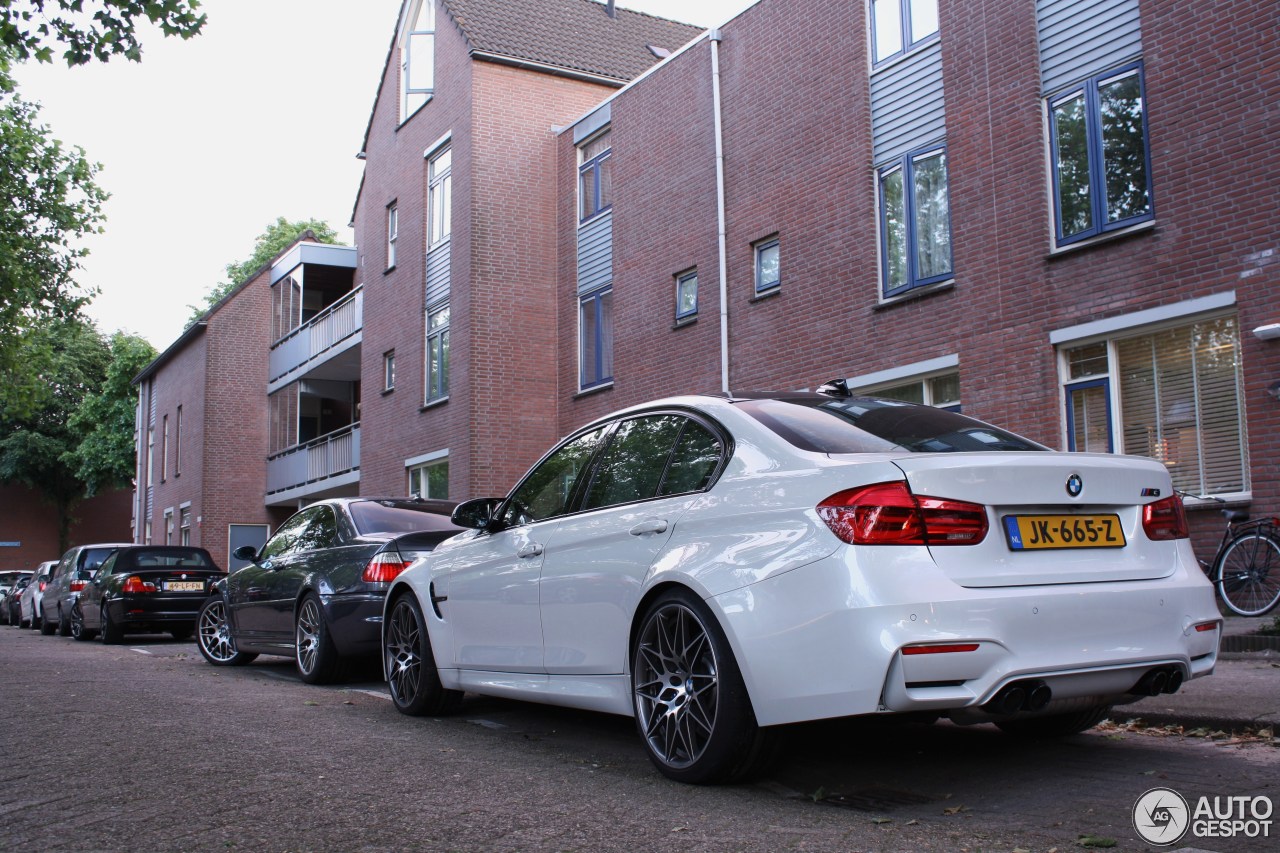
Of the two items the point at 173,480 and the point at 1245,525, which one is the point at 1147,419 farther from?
the point at 173,480

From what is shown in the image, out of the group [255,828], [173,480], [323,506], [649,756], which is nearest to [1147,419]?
[323,506]

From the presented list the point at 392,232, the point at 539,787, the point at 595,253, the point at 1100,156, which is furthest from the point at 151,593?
the point at 539,787

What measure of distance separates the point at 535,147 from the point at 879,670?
Answer: 20.4m

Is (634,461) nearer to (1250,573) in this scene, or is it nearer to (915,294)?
(1250,573)

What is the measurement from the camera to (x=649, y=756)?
4996 mm

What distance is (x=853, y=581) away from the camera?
161 inches

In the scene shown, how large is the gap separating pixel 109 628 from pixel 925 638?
15344 millimetres

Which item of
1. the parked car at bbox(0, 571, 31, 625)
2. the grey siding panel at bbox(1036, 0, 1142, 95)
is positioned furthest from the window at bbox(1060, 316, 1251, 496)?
the parked car at bbox(0, 571, 31, 625)

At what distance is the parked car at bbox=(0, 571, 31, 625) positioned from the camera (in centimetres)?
2894

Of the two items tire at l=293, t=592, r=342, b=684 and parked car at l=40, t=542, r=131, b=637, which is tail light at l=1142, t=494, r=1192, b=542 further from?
parked car at l=40, t=542, r=131, b=637

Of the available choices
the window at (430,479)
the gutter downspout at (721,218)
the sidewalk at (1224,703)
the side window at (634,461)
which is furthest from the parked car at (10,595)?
the sidewalk at (1224,703)

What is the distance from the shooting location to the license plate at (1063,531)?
169 inches

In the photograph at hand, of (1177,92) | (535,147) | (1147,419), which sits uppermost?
(535,147)

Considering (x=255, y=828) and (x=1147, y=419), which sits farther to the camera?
(x=1147, y=419)
